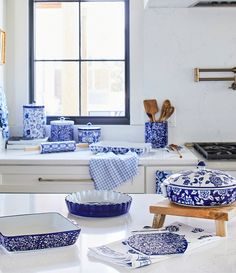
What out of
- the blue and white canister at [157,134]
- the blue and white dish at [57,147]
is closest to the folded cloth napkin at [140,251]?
the blue and white dish at [57,147]

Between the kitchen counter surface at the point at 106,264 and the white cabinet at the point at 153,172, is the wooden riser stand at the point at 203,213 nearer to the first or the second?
the kitchen counter surface at the point at 106,264

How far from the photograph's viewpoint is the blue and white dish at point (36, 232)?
4.70ft

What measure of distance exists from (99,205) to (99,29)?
2.45m

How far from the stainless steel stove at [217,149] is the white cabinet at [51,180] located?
0.42 meters

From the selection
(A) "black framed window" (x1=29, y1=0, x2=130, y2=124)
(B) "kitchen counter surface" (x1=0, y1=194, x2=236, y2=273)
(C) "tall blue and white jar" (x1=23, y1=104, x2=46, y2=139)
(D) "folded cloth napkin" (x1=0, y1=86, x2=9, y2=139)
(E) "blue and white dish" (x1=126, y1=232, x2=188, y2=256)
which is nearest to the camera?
(B) "kitchen counter surface" (x1=0, y1=194, x2=236, y2=273)

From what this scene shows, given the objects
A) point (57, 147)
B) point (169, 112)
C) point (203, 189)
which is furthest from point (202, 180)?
point (169, 112)

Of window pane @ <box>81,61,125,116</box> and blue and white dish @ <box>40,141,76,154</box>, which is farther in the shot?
window pane @ <box>81,61,125,116</box>

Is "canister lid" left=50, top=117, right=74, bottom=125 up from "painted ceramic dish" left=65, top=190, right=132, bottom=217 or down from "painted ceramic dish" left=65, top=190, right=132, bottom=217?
up

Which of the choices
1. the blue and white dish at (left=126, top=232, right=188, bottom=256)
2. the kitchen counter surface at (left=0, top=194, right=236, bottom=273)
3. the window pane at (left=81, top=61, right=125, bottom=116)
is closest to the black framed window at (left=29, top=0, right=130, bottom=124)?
the window pane at (left=81, top=61, right=125, bottom=116)

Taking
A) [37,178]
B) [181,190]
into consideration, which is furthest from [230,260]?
[37,178]

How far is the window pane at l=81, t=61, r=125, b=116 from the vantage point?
402cm

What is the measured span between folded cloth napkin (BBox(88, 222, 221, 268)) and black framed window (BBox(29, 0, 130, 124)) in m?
2.38

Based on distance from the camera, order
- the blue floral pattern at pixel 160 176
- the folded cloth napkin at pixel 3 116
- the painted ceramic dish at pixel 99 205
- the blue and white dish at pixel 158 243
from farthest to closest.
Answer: the folded cloth napkin at pixel 3 116 → the blue floral pattern at pixel 160 176 → the painted ceramic dish at pixel 99 205 → the blue and white dish at pixel 158 243

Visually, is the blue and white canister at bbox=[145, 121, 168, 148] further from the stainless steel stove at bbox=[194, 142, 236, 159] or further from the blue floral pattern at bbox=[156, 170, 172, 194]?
the blue floral pattern at bbox=[156, 170, 172, 194]
